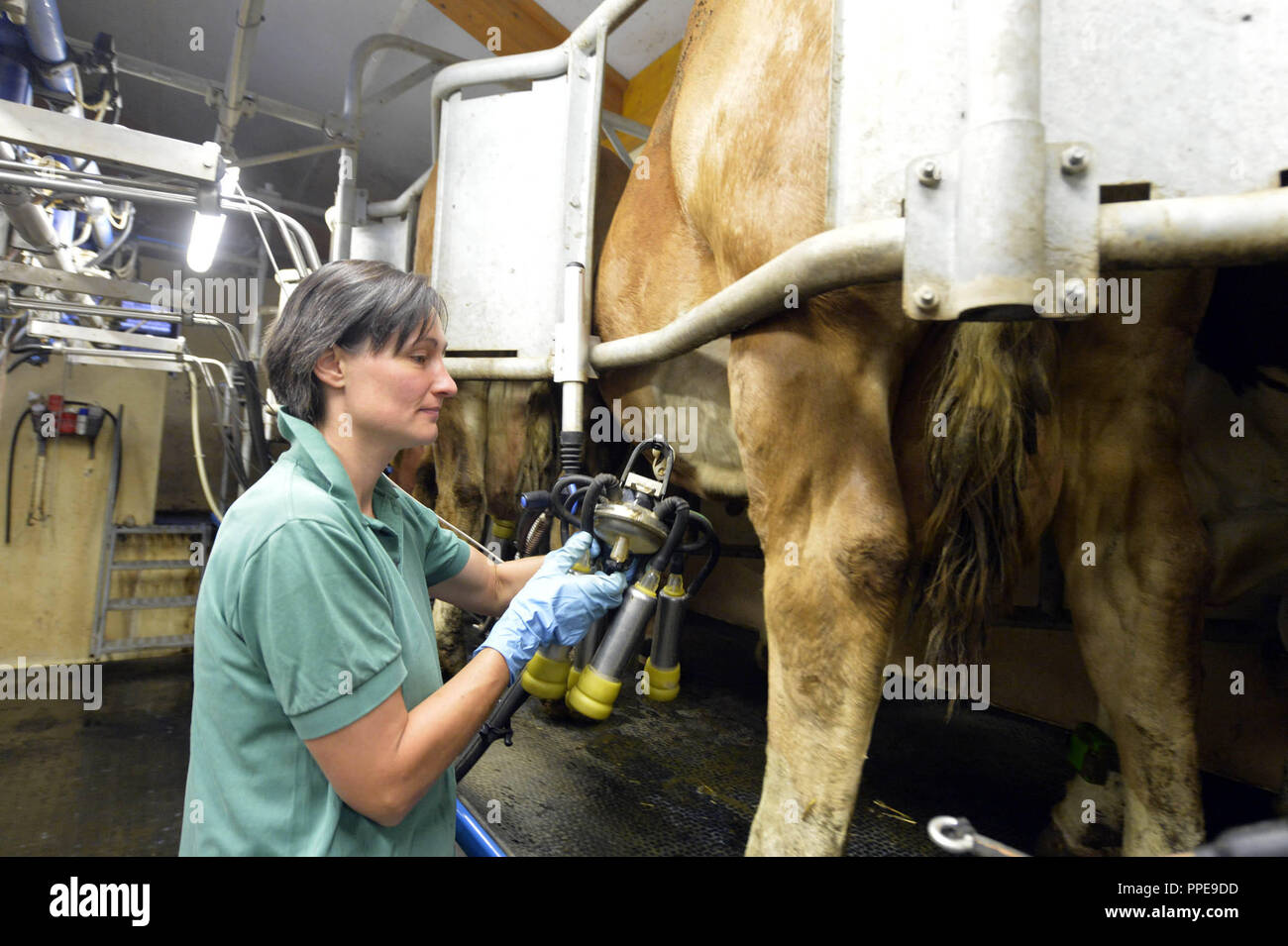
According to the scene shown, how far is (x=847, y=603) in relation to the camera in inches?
43.3

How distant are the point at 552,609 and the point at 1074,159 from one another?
910mm

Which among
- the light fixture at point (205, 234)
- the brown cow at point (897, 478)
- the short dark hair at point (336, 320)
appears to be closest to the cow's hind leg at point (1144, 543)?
the brown cow at point (897, 478)

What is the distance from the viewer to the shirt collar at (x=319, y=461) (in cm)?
92

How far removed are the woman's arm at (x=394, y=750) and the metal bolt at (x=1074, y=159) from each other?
935 millimetres

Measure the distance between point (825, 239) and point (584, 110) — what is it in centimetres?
136

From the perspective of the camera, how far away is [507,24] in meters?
3.41

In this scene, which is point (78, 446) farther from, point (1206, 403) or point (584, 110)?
point (1206, 403)

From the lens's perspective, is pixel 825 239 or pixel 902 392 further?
pixel 902 392

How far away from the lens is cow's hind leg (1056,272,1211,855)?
1152 mm

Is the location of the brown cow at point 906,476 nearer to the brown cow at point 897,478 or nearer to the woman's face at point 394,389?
the brown cow at point 897,478

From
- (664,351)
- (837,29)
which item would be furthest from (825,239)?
(664,351)
